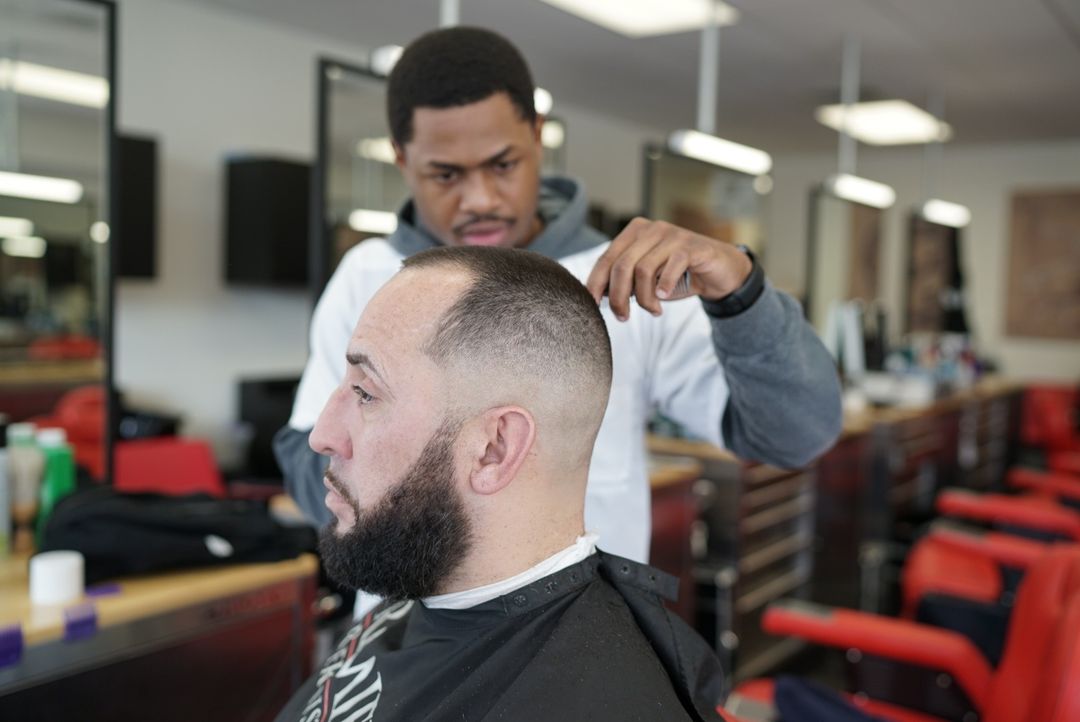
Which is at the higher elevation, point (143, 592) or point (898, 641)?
point (143, 592)

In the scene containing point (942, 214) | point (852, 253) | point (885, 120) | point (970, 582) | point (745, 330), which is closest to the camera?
point (745, 330)

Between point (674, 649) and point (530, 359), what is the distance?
349mm

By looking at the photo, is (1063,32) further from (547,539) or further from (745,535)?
(547,539)

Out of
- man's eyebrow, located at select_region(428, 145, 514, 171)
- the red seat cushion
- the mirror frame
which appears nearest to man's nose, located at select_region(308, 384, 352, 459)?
man's eyebrow, located at select_region(428, 145, 514, 171)

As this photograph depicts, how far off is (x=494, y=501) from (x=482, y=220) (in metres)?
0.49

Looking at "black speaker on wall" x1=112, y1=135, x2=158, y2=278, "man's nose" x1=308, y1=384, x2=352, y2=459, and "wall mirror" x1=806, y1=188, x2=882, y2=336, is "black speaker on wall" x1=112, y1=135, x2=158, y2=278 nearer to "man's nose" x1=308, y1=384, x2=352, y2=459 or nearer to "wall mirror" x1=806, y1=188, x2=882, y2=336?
"man's nose" x1=308, y1=384, x2=352, y2=459

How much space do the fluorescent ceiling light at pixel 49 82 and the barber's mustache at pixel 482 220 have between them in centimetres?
161

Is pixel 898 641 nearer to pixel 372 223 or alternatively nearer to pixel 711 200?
pixel 372 223

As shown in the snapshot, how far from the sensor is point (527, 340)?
3.13ft

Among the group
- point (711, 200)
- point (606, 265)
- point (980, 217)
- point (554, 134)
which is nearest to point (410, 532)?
point (606, 265)

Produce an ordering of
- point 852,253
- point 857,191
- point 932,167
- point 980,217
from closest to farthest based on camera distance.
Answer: point 857,191, point 852,253, point 980,217, point 932,167

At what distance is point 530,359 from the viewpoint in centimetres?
95

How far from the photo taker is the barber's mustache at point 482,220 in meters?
1.31

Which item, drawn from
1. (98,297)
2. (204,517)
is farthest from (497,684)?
(98,297)
